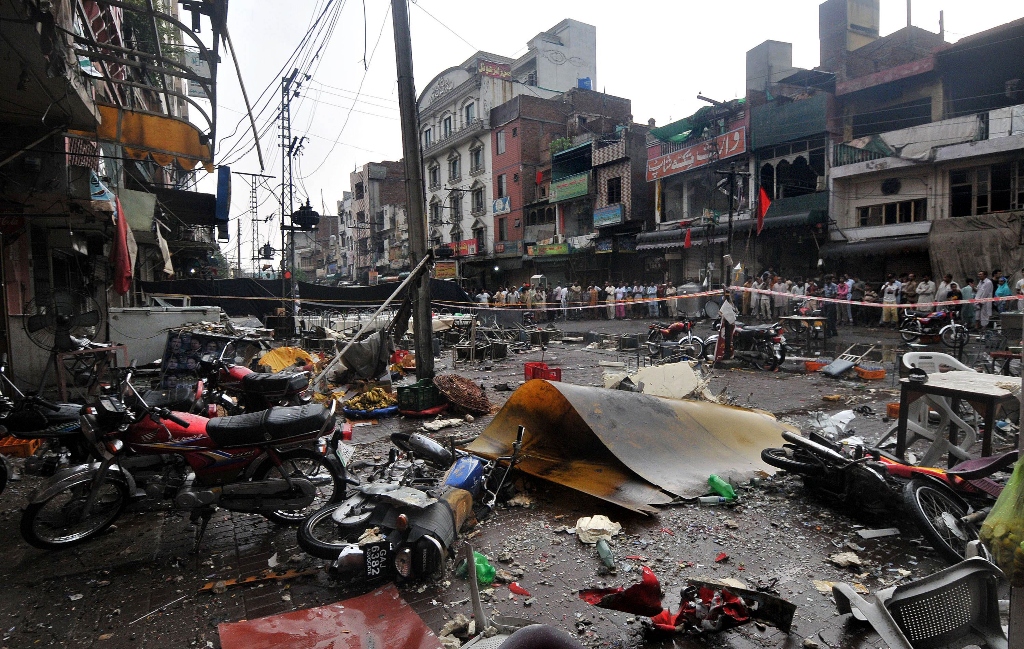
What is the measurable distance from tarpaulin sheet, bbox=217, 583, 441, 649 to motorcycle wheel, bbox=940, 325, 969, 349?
42.8 ft

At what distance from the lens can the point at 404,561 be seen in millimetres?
3590

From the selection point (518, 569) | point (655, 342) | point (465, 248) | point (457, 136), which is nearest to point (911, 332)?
point (655, 342)

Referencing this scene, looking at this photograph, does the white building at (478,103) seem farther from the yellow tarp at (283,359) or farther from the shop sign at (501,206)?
the yellow tarp at (283,359)

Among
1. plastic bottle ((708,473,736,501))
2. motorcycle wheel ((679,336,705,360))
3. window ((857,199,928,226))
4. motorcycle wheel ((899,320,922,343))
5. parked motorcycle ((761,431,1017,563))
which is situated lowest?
plastic bottle ((708,473,736,501))

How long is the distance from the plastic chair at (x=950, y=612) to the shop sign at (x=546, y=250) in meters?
33.5

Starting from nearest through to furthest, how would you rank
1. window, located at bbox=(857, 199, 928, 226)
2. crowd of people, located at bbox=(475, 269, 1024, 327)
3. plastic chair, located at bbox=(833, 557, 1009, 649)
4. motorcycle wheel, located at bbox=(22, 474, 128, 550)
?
plastic chair, located at bbox=(833, 557, 1009, 649)
motorcycle wheel, located at bbox=(22, 474, 128, 550)
crowd of people, located at bbox=(475, 269, 1024, 327)
window, located at bbox=(857, 199, 928, 226)

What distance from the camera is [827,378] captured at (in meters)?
11.0

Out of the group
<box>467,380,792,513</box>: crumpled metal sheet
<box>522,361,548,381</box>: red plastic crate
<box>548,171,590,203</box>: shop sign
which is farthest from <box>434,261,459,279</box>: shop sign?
<box>467,380,792,513</box>: crumpled metal sheet

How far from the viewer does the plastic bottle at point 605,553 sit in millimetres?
3797

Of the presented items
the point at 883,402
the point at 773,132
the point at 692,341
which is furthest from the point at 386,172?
the point at 883,402

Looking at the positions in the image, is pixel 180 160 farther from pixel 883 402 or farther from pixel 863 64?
pixel 863 64

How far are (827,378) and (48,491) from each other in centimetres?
1221

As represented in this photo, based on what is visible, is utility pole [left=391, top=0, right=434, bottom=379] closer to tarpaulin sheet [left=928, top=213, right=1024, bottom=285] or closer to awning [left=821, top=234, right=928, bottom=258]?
tarpaulin sheet [left=928, top=213, right=1024, bottom=285]

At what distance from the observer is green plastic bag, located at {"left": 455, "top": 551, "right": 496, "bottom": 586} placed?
3.59 meters
